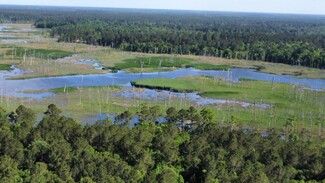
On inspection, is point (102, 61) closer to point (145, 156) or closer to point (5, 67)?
point (5, 67)

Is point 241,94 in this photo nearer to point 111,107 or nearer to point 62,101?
point 111,107

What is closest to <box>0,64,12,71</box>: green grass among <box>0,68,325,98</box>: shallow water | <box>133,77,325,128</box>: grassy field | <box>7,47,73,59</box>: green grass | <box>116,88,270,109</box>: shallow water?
<box>0,68,325,98</box>: shallow water

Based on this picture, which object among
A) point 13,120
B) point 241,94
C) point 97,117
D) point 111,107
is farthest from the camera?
point 241,94

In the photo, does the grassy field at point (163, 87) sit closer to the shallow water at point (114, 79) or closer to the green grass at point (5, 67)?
the green grass at point (5, 67)

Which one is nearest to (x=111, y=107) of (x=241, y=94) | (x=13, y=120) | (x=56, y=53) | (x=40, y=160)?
(x=13, y=120)

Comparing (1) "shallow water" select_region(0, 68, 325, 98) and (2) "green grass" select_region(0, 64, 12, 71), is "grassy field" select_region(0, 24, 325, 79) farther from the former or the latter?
(1) "shallow water" select_region(0, 68, 325, 98)

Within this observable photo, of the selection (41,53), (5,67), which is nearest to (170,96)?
(5,67)
